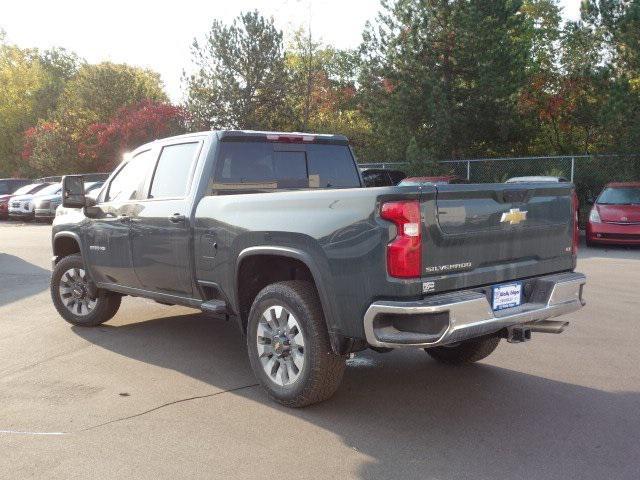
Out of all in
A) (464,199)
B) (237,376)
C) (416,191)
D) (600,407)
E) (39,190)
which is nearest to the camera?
(416,191)

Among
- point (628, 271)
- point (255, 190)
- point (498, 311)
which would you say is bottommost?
point (628, 271)

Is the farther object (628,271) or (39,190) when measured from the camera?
(39,190)

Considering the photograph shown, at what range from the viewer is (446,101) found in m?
23.7

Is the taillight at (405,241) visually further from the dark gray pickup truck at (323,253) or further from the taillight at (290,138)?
the taillight at (290,138)

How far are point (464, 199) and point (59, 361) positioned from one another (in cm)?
387

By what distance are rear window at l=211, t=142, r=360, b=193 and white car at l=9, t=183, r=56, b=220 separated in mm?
22009

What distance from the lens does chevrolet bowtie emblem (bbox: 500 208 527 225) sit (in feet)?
15.0

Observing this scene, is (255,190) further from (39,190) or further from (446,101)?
(39,190)

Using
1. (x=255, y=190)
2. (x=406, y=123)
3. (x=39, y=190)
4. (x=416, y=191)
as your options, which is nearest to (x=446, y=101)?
(x=406, y=123)

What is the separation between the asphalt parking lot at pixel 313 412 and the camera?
381 cm

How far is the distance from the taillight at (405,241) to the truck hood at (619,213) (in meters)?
12.3

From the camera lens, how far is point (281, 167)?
616 centimetres

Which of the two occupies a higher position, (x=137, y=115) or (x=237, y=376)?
(x=137, y=115)

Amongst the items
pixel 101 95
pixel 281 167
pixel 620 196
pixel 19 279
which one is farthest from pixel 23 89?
pixel 281 167
